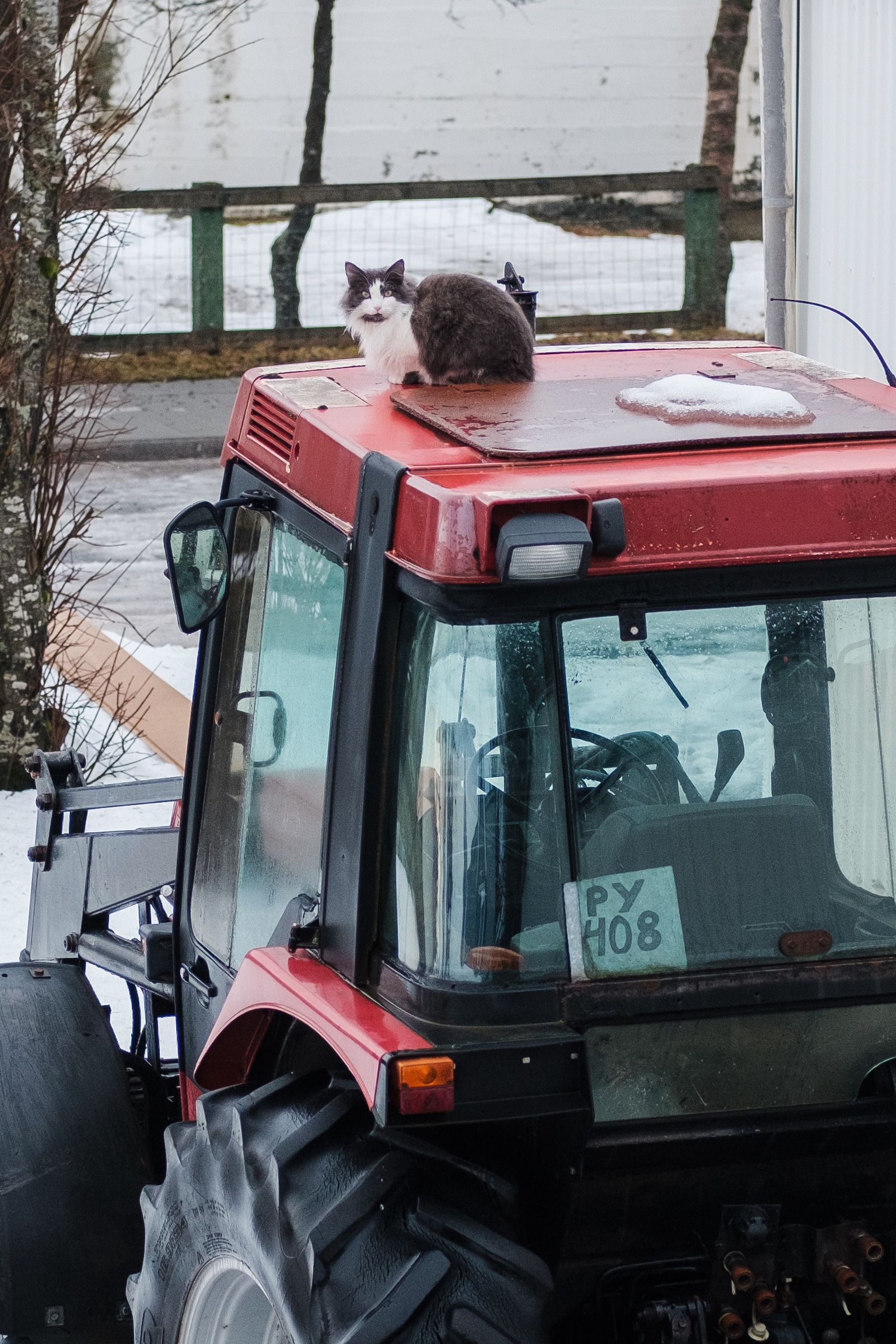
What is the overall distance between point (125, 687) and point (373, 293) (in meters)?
4.61

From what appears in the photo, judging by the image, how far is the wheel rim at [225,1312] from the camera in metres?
2.69

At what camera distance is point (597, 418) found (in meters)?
2.76

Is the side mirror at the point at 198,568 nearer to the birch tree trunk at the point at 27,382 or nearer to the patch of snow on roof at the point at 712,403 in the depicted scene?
the patch of snow on roof at the point at 712,403

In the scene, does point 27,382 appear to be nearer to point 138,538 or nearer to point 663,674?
point 138,538

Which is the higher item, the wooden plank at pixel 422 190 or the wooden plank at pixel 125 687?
the wooden plank at pixel 422 190

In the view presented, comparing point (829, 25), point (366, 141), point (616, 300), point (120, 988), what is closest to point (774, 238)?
point (829, 25)

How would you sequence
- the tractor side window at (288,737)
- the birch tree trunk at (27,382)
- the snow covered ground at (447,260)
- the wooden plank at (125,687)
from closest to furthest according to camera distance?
the tractor side window at (288,737), the birch tree trunk at (27,382), the wooden plank at (125,687), the snow covered ground at (447,260)

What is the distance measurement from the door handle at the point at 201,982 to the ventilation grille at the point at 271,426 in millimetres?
1001

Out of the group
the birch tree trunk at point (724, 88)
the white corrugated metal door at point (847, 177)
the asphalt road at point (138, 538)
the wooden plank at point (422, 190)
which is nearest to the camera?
the white corrugated metal door at point (847, 177)

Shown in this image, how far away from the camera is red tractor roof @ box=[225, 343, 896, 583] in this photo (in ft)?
7.47

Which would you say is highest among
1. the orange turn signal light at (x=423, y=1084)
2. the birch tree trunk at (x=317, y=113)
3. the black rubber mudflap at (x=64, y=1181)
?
the birch tree trunk at (x=317, y=113)

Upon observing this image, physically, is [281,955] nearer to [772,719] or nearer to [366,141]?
[772,719]

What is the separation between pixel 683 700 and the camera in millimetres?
2361

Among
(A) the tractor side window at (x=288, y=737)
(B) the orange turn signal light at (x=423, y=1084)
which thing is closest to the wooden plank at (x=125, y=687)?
(A) the tractor side window at (x=288, y=737)
